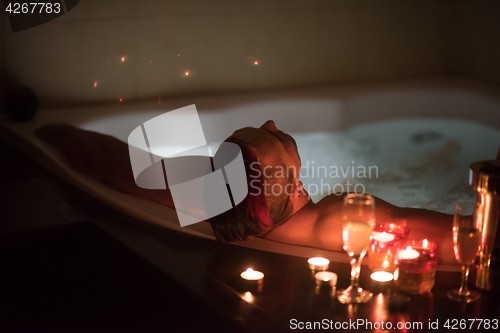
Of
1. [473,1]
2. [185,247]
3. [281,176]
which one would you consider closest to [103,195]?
[185,247]

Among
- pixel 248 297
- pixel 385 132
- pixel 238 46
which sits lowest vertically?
pixel 248 297

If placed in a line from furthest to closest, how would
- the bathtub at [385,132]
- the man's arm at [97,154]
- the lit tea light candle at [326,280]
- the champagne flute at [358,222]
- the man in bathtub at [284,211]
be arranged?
1. the man's arm at [97,154]
2. the bathtub at [385,132]
3. the man in bathtub at [284,211]
4. the lit tea light candle at [326,280]
5. the champagne flute at [358,222]

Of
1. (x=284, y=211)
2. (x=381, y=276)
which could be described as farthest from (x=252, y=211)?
(x=381, y=276)

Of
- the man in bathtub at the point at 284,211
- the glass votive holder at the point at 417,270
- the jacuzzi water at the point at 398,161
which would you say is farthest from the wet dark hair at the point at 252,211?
the glass votive holder at the point at 417,270

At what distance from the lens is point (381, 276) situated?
0.87 metres

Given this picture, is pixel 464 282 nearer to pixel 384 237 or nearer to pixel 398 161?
pixel 384 237

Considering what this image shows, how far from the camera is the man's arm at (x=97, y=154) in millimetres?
1575

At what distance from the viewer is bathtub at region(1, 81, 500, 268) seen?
1.22 m

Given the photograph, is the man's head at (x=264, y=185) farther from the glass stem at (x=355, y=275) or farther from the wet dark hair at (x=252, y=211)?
the glass stem at (x=355, y=275)

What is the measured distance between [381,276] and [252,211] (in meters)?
0.42

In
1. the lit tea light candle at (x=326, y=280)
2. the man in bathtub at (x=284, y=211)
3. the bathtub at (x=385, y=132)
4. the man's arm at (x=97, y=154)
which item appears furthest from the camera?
the man's arm at (x=97, y=154)

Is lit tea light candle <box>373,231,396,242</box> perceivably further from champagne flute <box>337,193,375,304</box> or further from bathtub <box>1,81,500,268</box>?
bathtub <box>1,81,500,268</box>

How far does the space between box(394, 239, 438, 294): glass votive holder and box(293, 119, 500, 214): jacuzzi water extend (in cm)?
42

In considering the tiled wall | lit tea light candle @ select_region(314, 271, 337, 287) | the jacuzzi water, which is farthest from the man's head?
lit tea light candle @ select_region(314, 271, 337, 287)
